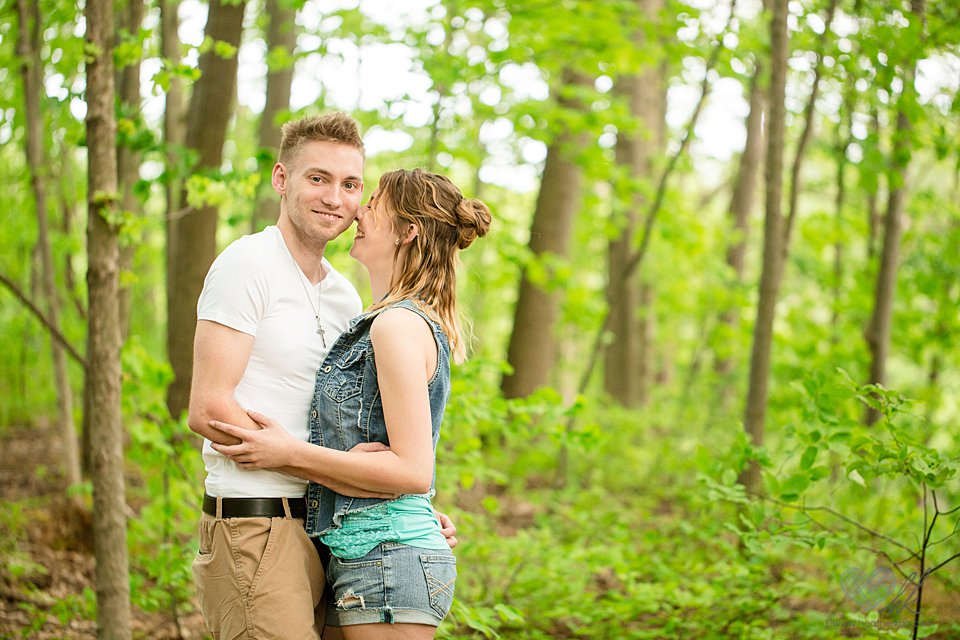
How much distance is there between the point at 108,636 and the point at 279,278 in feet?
6.70

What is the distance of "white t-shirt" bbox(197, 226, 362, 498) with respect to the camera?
7.71 feet

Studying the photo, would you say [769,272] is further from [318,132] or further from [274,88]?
[274,88]

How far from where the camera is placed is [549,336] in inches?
371

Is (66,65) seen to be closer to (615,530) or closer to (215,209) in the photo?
(215,209)

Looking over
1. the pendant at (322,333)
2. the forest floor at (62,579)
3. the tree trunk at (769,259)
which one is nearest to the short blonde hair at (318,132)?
the pendant at (322,333)

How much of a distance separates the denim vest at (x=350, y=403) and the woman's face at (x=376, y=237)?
229mm

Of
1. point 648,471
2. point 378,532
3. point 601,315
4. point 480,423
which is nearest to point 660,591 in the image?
point 480,423

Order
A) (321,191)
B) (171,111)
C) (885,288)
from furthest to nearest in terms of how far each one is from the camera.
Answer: (885,288)
(171,111)
(321,191)

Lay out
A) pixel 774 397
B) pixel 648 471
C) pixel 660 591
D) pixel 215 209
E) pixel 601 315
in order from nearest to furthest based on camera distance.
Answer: pixel 660 591, pixel 215 209, pixel 774 397, pixel 648 471, pixel 601 315

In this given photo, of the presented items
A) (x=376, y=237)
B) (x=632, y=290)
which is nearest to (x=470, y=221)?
(x=376, y=237)

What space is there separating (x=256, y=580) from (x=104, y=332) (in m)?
1.61

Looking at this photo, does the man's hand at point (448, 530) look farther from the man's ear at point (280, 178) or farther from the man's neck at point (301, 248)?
the man's ear at point (280, 178)

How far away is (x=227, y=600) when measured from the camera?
238 centimetres

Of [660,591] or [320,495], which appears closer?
[320,495]
